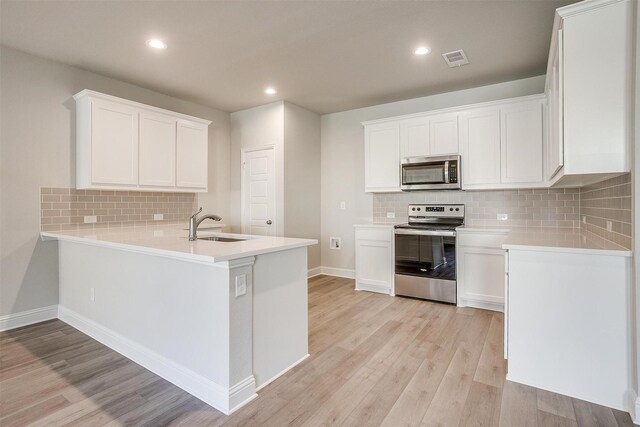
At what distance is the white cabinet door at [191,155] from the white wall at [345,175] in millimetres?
1968

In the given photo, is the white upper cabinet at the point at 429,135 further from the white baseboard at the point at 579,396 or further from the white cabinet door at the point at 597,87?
the white baseboard at the point at 579,396

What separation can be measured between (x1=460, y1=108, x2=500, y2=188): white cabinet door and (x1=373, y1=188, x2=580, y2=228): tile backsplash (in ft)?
1.06

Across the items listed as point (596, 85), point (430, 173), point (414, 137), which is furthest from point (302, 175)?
point (596, 85)

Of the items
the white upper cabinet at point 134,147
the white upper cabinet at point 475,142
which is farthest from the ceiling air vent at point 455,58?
the white upper cabinet at point 134,147

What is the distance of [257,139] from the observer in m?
5.14

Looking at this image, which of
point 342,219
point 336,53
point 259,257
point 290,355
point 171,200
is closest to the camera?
point 259,257

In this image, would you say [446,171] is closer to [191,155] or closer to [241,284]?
[241,284]

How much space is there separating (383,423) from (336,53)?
318cm

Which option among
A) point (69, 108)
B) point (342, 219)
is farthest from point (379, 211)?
point (69, 108)

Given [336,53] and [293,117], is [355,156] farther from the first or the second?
[336,53]

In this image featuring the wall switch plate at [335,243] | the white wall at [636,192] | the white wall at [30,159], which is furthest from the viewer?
the wall switch plate at [335,243]

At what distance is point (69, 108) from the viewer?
11.8 feet

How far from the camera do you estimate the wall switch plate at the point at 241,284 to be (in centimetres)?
195

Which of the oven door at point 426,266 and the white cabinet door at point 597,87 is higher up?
the white cabinet door at point 597,87
